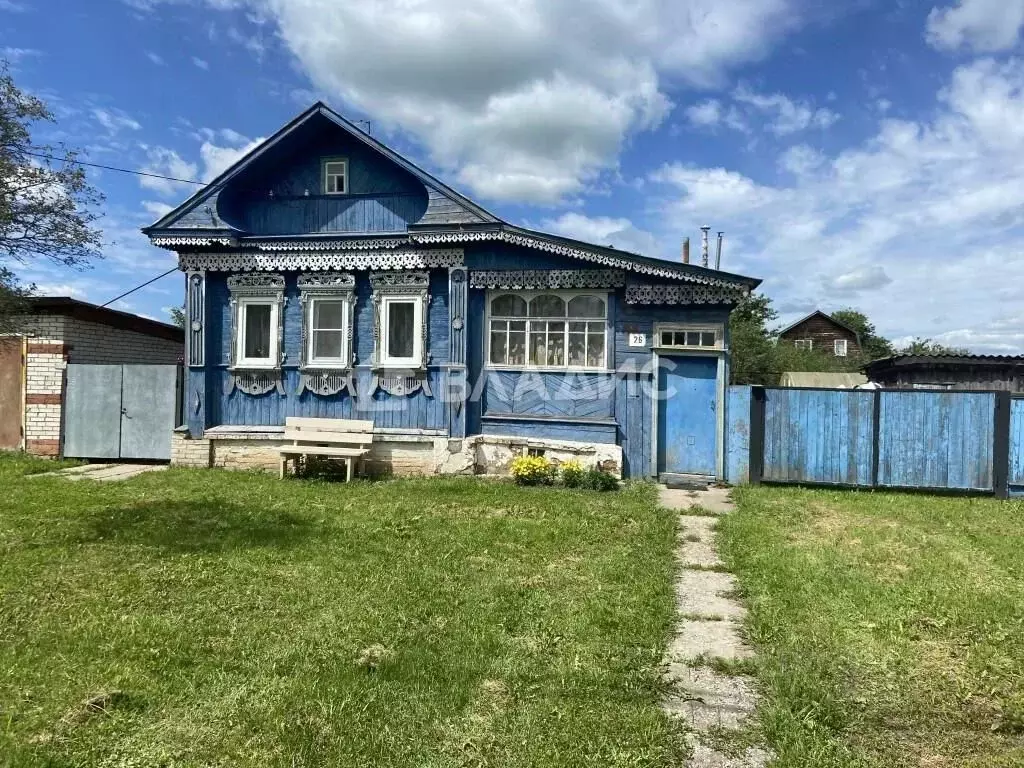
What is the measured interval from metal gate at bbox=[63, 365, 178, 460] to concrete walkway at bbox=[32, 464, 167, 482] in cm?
31

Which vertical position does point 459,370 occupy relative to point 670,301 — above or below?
below

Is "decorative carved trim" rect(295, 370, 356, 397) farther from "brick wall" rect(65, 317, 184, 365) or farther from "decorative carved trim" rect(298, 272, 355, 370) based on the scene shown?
"brick wall" rect(65, 317, 184, 365)

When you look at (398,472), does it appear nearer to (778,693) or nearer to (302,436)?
(302,436)

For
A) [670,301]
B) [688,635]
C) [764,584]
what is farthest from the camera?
[670,301]

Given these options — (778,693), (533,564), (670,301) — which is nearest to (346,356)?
(670,301)

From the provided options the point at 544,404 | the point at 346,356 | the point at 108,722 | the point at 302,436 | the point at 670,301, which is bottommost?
the point at 108,722

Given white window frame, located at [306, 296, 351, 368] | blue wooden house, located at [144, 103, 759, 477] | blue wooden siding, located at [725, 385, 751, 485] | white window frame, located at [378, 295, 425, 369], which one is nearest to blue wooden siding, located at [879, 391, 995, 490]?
blue wooden siding, located at [725, 385, 751, 485]

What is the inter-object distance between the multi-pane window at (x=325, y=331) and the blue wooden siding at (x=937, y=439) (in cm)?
901

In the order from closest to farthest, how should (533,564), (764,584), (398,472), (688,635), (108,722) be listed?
(108,722), (688,635), (764,584), (533,564), (398,472)

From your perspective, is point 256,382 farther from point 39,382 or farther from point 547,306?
point 547,306

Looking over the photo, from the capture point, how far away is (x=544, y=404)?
10469 mm

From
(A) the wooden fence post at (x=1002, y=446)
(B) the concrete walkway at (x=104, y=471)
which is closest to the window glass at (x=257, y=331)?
(B) the concrete walkway at (x=104, y=471)

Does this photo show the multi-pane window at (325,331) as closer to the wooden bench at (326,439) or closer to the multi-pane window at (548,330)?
the wooden bench at (326,439)

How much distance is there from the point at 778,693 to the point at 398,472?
793 centimetres
